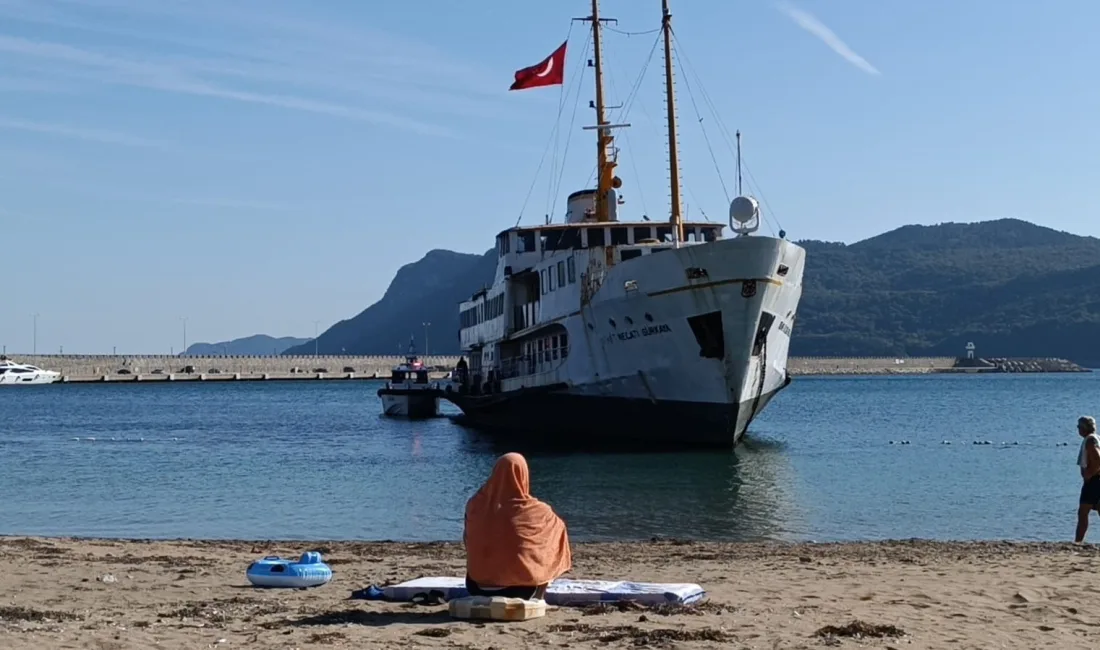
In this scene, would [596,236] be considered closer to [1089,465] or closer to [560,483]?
[560,483]

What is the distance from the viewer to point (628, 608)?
1143cm

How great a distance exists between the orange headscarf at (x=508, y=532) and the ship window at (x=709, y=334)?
70.8ft

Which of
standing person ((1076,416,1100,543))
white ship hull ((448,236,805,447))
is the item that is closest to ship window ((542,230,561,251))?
white ship hull ((448,236,805,447))

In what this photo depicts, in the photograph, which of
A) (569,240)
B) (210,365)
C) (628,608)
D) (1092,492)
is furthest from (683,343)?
(210,365)

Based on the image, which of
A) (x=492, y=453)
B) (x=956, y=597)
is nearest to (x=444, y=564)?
(x=956, y=597)

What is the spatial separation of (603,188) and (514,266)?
389 cm

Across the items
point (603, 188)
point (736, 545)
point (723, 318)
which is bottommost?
point (736, 545)

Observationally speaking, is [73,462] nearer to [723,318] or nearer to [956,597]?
[723,318]

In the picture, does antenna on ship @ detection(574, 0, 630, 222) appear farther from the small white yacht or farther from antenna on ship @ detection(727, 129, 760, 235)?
the small white yacht

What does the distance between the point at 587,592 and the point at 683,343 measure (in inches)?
843

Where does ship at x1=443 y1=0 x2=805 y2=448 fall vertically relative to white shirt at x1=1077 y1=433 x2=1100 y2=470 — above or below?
above

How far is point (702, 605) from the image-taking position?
11.7 metres

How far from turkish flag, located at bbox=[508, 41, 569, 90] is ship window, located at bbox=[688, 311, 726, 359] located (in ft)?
35.5

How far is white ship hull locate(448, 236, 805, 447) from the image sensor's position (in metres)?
31.7
